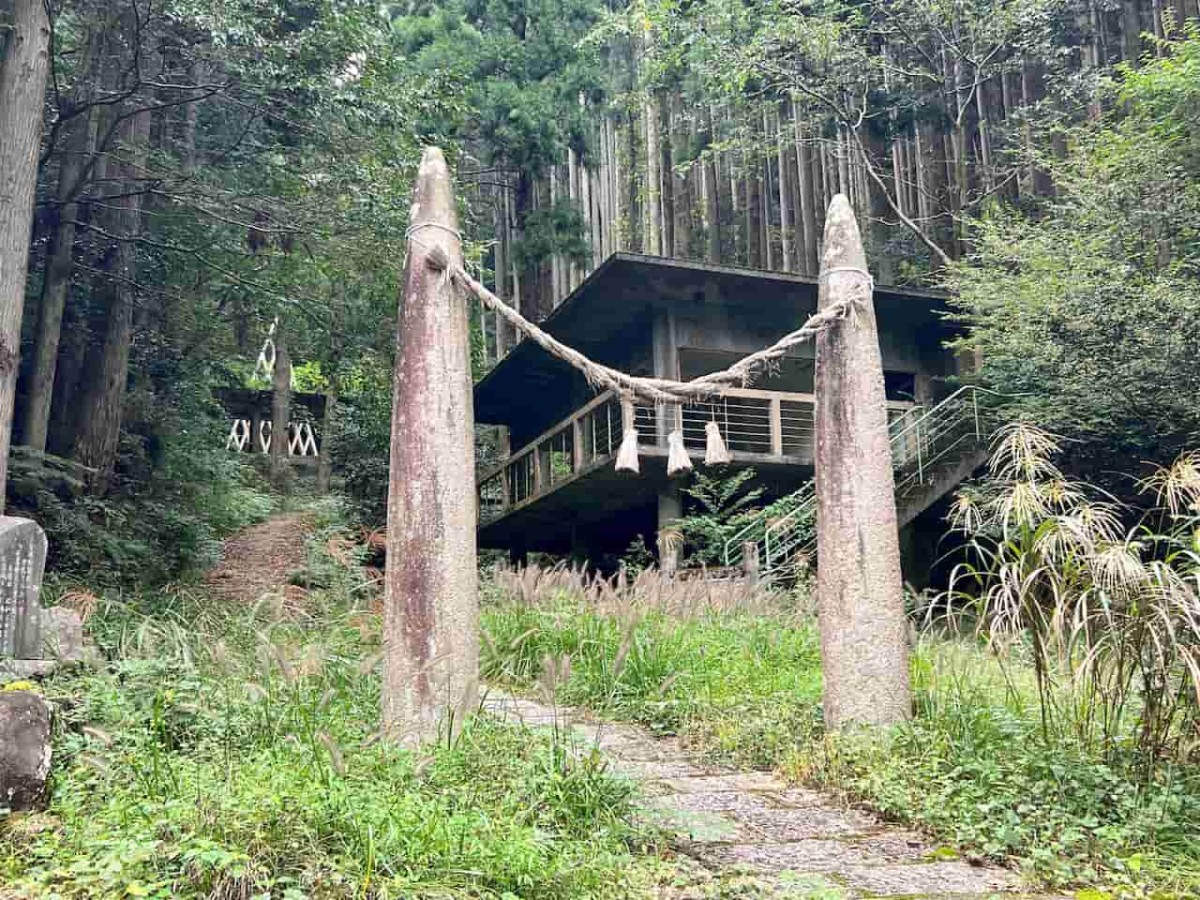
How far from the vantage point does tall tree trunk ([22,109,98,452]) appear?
40.6 ft

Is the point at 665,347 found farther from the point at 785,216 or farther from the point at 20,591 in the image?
the point at 20,591

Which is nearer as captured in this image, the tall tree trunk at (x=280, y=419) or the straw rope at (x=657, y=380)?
the straw rope at (x=657, y=380)

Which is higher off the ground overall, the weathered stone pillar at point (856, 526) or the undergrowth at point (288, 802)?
the weathered stone pillar at point (856, 526)

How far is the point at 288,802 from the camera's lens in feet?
12.6

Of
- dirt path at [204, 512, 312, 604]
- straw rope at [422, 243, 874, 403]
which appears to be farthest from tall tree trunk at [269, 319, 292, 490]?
straw rope at [422, 243, 874, 403]

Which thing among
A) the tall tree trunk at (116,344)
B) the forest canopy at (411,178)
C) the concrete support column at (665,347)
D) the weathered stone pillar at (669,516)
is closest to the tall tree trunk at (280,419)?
the forest canopy at (411,178)

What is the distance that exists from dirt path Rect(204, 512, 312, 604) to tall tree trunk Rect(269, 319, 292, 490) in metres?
3.13

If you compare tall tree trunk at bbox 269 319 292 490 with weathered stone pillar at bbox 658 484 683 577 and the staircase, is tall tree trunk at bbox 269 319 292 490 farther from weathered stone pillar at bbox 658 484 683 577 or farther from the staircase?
the staircase

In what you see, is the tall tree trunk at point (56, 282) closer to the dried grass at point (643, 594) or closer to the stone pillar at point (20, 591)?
the dried grass at point (643, 594)

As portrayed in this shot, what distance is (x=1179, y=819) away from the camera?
452cm

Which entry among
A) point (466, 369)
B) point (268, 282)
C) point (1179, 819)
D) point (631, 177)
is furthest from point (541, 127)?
point (1179, 819)

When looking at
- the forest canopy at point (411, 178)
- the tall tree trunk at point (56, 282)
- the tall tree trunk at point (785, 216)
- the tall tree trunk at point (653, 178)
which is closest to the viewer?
the tall tree trunk at point (56, 282)

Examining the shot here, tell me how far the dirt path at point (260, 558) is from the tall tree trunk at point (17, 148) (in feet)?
16.4

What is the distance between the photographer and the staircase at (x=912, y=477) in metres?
13.2
